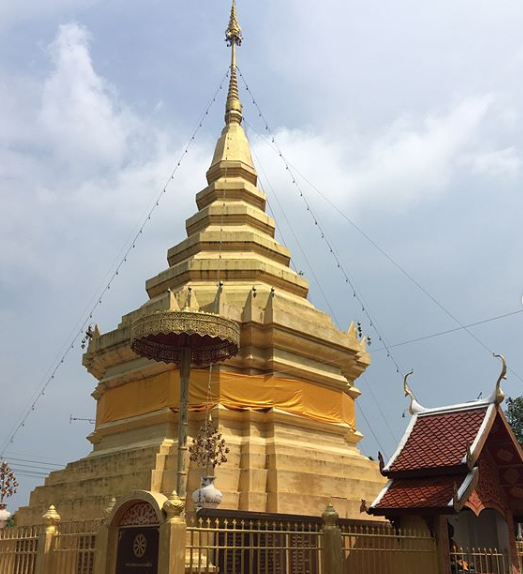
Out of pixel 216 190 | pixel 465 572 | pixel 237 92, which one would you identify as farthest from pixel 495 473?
pixel 237 92

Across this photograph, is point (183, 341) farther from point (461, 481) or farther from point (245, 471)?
point (461, 481)

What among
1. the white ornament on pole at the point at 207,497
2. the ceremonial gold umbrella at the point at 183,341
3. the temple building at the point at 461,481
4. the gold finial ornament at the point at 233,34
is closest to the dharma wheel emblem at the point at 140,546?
the ceremonial gold umbrella at the point at 183,341

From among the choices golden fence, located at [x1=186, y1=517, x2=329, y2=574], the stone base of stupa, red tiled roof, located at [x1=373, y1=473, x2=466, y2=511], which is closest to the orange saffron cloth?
the stone base of stupa

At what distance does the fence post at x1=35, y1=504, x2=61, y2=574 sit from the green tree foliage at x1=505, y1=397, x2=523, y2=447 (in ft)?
101

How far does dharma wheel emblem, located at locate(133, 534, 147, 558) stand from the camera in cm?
915

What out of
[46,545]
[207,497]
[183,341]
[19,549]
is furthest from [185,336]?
[46,545]

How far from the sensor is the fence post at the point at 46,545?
10777mm

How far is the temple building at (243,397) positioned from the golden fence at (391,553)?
6.02 metres

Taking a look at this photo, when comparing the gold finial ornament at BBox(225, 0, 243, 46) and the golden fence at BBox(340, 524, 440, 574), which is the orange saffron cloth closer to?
the golden fence at BBox(340, 524, 440, 574)

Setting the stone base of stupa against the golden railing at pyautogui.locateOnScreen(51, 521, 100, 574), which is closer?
the golden railing at pyautogui.locateOnScreen(51, 521, 100, 574)

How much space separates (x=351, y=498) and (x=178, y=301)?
25.0 feet

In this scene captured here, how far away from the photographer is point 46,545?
35.7ft

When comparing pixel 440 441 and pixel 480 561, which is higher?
pixel 440 441

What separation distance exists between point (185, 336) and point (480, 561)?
7.33 metres
